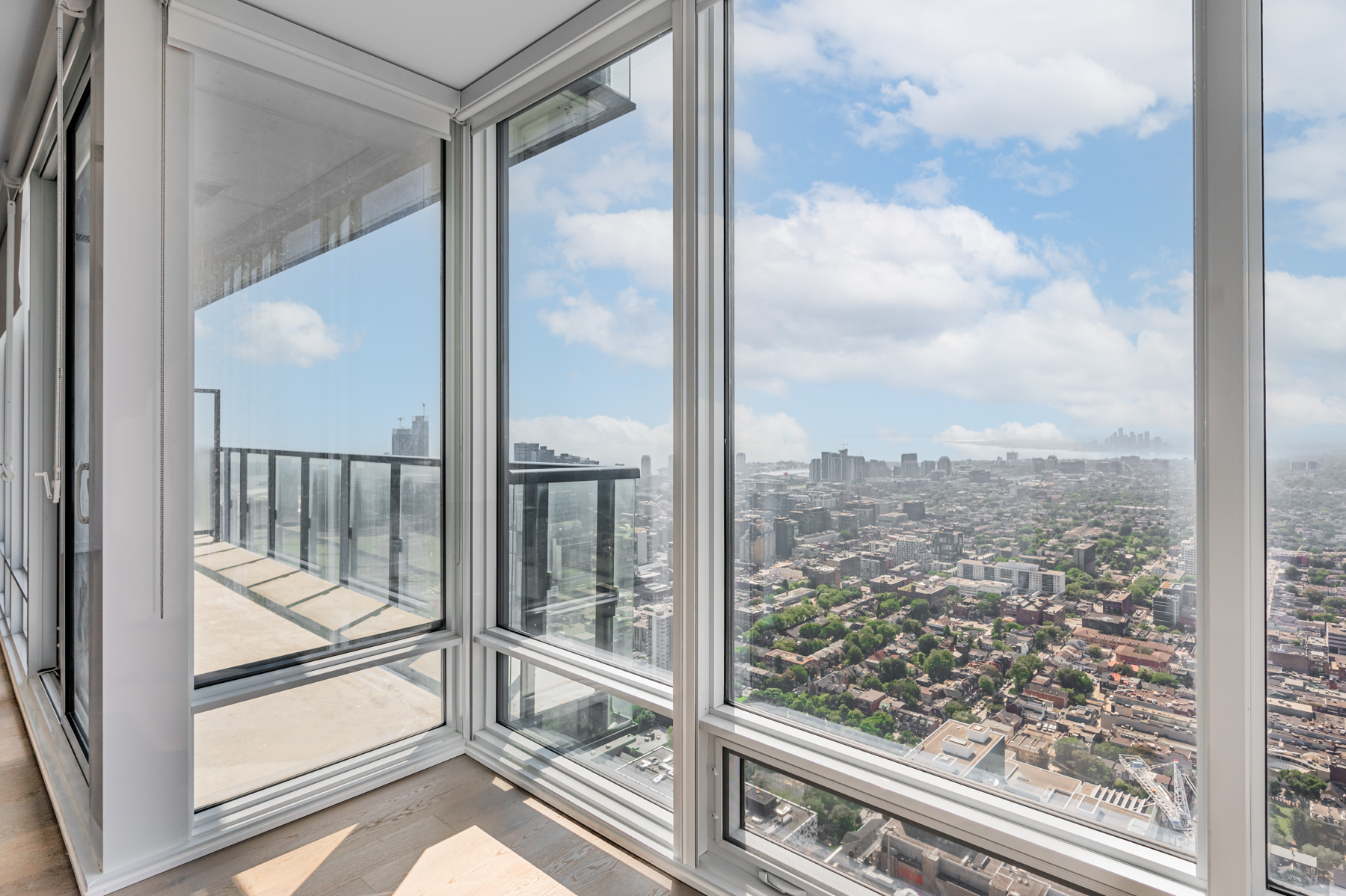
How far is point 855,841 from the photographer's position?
1601 mm

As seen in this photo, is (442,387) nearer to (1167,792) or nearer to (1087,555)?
(1087,555)

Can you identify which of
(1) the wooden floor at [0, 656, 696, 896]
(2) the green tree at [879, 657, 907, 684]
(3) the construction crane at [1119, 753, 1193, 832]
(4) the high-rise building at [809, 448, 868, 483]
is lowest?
(1) the wooden floor at [0, 656, 696, 896]

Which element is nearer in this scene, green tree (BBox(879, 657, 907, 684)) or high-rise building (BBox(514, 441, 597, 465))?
green tree (BBox(879, 657, 907, 684))

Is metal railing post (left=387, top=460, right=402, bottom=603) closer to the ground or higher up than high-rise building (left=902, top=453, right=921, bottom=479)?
closer to the ground

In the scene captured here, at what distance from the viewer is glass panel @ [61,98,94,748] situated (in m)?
2.24

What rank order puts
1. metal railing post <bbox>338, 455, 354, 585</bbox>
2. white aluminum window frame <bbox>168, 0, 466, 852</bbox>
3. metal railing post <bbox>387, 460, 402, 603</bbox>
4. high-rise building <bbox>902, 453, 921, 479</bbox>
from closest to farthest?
high-rise building <bbox>902, 453, 921, 479</bbox>
white aluminum window frame <bbox>168, 0, 466, 852</bbox>
metal railing post <bbox>338, 455, 354, 585</bbox>
metal railing post <bbox>387, 460, 402, 603</bbox>

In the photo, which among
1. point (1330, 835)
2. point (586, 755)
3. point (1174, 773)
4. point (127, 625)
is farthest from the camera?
point (586, 755)

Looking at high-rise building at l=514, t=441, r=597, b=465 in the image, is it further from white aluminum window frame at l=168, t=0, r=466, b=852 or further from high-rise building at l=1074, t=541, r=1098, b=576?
high-rise building at l=1074, t=541, r=1098, b=576

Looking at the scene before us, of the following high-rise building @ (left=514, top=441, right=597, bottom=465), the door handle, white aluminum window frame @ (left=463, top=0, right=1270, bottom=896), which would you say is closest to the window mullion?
white aluminum window frame @ (left=463, top=0, right=1270, bottom=896)

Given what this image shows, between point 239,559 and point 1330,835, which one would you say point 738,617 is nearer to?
point 1330,835

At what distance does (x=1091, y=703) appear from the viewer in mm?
1257

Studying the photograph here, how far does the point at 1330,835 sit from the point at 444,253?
2.91 m

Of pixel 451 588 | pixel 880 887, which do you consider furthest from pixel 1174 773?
pixel 451 588

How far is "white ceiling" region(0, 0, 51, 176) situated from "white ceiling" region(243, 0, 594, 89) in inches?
29.5
